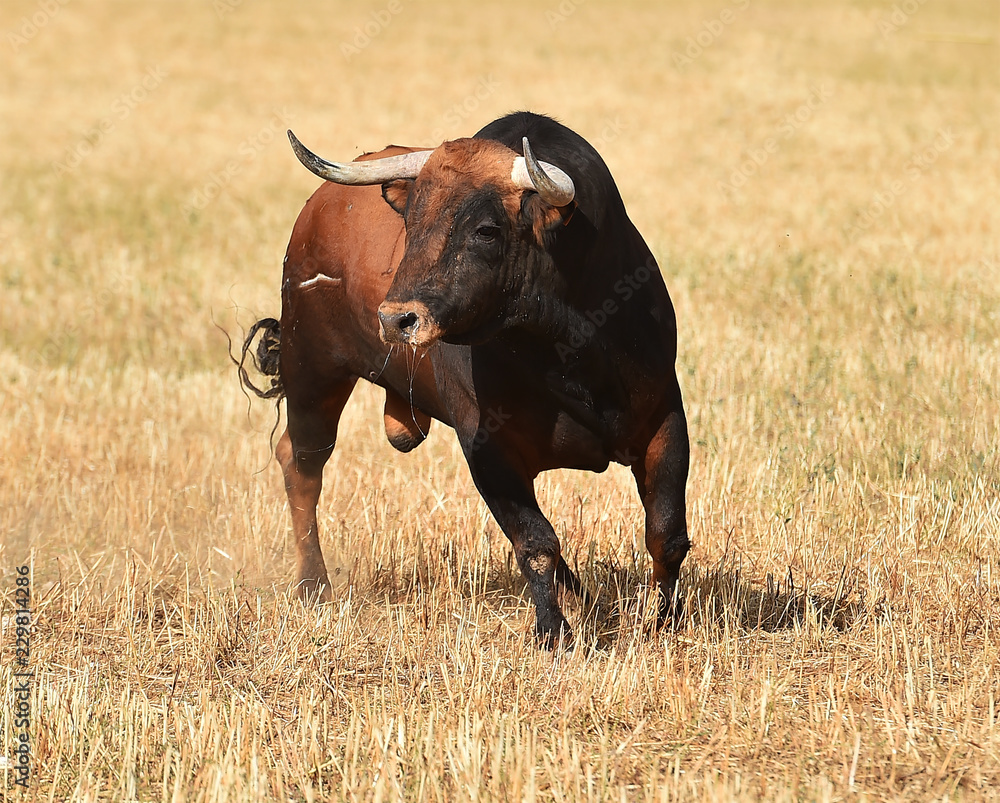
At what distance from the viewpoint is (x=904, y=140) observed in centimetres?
2262

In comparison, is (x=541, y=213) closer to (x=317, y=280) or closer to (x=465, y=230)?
(x=465, y=230)

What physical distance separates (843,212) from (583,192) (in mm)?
13628

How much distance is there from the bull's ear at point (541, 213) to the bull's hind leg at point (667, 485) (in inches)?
42.6

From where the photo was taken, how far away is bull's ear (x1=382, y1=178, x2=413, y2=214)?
5.51m

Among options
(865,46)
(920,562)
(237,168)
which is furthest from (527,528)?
(865,46)

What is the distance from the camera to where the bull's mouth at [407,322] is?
16.0 feet

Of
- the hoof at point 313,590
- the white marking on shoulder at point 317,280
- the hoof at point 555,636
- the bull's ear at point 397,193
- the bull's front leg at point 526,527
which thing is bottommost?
the hoof at point 313,590

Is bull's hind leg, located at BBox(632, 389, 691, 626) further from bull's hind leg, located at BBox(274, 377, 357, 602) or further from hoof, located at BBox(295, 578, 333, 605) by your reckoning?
bull's hind leg, located at BBox(274, 377, 357, 602)

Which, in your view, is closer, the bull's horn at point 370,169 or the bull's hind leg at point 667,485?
the bull's horn at point 370,169

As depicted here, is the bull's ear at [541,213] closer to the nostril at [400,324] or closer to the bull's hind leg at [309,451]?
the nostril at [400,324]

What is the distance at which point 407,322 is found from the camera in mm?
4883

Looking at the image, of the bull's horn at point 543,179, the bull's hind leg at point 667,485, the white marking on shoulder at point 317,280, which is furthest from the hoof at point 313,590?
the bull's horn at point 543,179

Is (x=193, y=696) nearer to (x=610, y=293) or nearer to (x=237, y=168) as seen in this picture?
(x=610, y=293)

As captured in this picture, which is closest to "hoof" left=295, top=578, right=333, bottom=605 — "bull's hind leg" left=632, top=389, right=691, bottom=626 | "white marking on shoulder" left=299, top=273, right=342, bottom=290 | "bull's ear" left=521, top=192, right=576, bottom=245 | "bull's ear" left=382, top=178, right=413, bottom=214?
"white marking on shoulder" left=299, top=273, right=342, bottom=290
